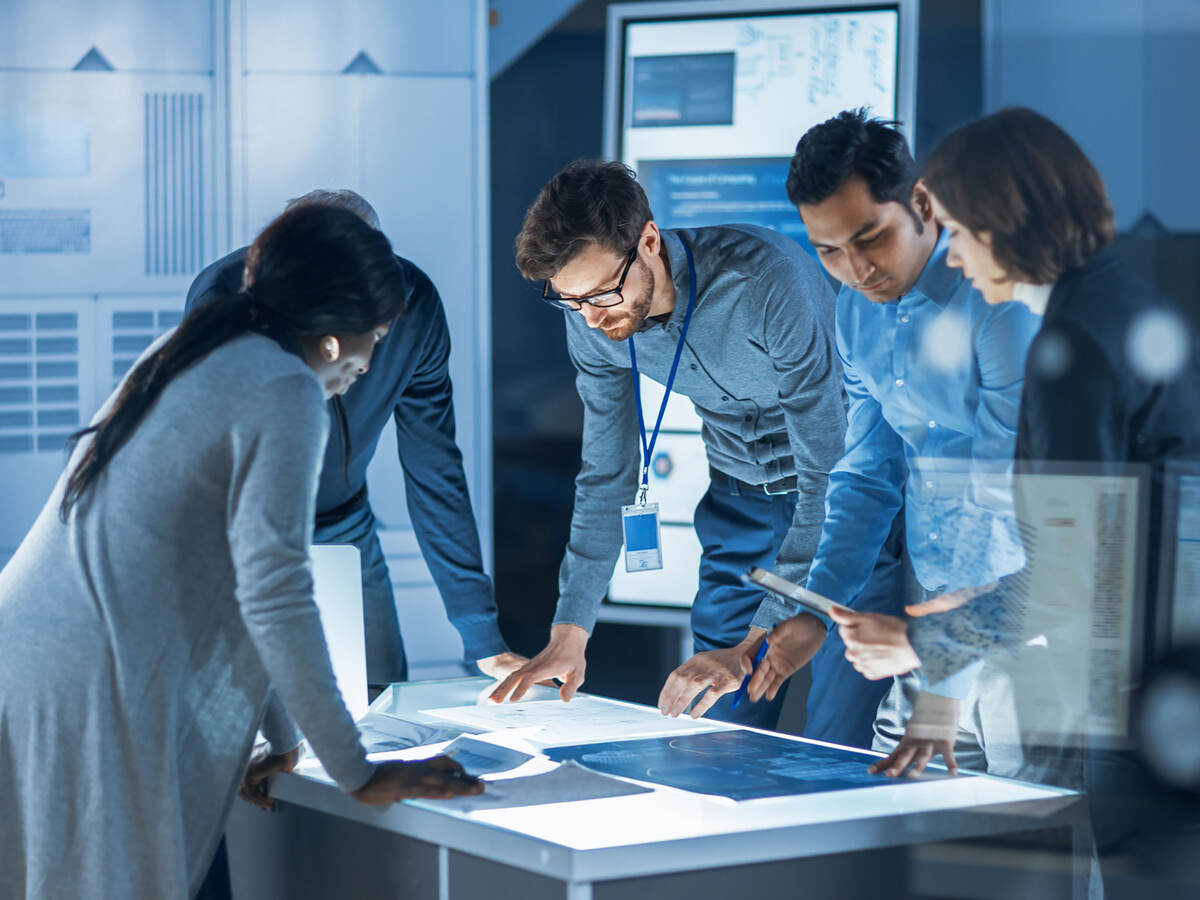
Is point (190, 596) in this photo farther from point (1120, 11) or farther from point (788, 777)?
point (1120, 11)

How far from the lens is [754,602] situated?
2109 mm

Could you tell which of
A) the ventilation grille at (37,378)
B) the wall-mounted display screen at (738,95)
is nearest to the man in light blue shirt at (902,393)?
the wall-mounted display screen at (738,95)

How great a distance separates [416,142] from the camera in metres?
2.94

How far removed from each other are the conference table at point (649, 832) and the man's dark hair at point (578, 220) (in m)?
0.67

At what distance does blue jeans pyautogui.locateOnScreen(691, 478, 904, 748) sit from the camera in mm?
1806

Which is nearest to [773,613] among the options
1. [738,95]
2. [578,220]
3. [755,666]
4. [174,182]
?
[755,666]

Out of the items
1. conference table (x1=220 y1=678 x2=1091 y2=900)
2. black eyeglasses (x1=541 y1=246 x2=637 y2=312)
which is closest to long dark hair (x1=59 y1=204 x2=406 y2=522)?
conference table (x1=220 y1=678 x2=1091 y2=900)

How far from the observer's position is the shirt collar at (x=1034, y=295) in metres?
1.28

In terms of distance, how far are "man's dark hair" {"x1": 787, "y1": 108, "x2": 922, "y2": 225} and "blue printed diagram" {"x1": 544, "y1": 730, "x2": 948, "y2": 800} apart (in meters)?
0.69

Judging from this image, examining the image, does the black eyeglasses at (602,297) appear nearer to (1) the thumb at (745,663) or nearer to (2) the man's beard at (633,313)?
(2) the man's beard at (633,313)

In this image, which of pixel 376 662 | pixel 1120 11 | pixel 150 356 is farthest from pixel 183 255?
pixel 1120 11

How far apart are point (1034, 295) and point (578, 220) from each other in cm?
69

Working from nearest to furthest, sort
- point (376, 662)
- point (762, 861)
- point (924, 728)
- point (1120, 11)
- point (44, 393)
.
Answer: point (762, 861) < point (924, 728) < point (1120, 11) < point (376, 662) < point (44, 393)

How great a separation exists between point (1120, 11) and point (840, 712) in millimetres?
1062
